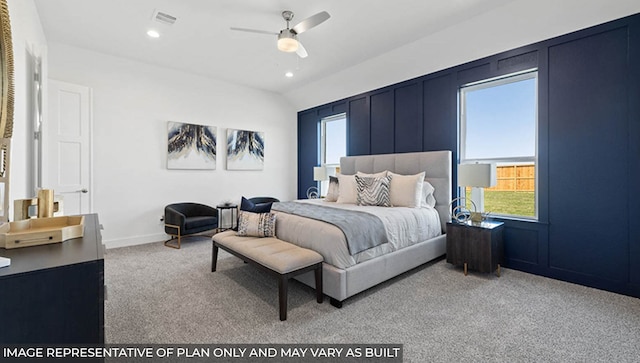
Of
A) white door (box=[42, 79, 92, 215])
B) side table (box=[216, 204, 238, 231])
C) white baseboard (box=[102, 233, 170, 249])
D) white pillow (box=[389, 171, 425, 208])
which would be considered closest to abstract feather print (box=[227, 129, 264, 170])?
side table (box=[216, 204, 238, 231])

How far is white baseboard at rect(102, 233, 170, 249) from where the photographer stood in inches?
174

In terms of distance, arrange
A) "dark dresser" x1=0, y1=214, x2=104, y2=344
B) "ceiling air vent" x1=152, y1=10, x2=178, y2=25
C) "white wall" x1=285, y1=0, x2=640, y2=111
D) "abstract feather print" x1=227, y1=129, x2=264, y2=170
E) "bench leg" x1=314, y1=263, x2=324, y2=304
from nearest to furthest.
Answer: "dark dresser" x1=0, y1=214, x2=104, y2=344
"bench leg" x1=314, y1=263, x2=324, y2=304
"white wall" x1=285, y1=0, x2=640, y2=111
"ceiling air vent" x1=152, y1=10, x2=178, y2=25
"abstract feather print" x1=227, y1=129, x2=264, y2=170

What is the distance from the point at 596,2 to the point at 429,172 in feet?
7.99

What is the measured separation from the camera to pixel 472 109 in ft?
13.1

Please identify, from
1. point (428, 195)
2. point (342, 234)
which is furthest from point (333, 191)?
point (342, 234)

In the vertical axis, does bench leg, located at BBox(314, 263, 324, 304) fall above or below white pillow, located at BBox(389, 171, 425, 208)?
below

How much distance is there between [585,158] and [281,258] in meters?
3.36

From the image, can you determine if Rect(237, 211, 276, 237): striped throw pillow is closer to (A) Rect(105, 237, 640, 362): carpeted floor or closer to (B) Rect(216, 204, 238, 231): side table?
(A) Rect(105, 237, 640, 362): carpeted floor

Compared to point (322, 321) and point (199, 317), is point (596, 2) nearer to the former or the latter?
→ point (322, 321)

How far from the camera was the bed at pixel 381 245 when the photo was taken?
2.54 metres

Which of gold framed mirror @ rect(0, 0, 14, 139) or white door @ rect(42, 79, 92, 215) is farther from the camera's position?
white door @ rect(42, 79, 92, 215)

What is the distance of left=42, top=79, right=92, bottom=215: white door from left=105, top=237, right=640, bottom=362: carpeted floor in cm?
148

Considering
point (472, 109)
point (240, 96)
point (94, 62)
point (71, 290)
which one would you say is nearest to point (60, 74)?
point (94, 62)

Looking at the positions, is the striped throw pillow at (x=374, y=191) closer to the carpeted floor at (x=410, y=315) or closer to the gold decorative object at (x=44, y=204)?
the carpeted floor at (x=410, y=315)
